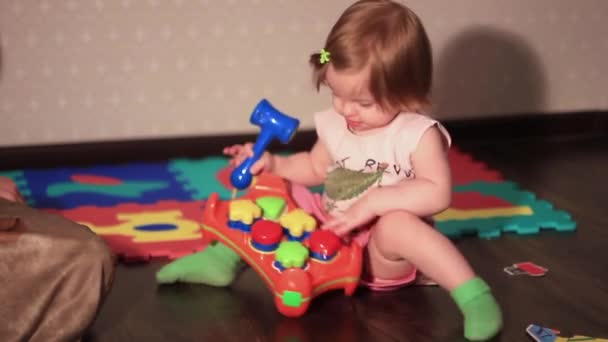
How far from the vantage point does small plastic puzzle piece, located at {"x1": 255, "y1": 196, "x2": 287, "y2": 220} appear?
54.5 inches

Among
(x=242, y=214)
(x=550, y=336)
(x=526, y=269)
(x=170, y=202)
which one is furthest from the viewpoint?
(x=170, y=202)

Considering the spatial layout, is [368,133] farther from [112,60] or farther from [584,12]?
[584,12]

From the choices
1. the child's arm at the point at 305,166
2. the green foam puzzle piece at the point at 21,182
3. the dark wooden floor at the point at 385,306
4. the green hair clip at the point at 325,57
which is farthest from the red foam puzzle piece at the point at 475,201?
the green foam puzzle piece at the point at 21,182

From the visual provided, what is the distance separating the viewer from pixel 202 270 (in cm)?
142

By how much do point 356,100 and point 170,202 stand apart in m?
0.62

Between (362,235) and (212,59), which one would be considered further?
(212,59)

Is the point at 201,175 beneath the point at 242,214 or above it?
beneath

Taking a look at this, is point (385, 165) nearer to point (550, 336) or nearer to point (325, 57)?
point (325, 57)

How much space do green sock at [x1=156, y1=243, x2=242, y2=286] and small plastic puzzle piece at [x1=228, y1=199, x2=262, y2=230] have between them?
0.32ft

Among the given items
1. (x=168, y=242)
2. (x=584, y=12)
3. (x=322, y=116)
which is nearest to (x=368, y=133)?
(x=322, y=116)

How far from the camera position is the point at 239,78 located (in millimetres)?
2043

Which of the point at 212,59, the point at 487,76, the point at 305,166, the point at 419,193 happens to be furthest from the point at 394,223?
the point at 487,76

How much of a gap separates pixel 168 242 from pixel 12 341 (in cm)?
50

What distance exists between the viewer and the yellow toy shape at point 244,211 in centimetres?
136
